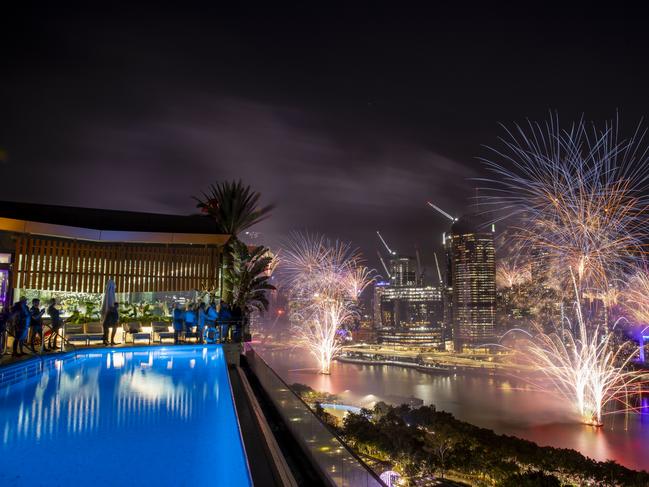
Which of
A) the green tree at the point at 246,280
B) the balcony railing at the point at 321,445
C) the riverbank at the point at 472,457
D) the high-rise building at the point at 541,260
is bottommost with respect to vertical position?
the riverbank at the point at 472,457

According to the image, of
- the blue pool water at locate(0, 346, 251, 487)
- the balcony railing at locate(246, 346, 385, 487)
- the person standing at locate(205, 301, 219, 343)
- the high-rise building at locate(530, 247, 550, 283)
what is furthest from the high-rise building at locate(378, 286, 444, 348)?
the balcony railing at locate(246, 346, 385, 487)

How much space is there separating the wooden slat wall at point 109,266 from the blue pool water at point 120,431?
7.11m

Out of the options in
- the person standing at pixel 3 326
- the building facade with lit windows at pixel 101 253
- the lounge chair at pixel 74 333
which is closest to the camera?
the person standing at pixel 3 326

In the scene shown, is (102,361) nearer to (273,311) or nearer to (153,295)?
(153,295)

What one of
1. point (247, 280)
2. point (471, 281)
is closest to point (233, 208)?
point (247, 280)

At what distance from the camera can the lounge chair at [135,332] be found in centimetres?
1280

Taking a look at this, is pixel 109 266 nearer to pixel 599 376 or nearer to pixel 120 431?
pixel 120 431

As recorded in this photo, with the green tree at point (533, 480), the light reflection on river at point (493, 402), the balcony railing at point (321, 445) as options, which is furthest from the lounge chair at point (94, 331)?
the light reflection on river at point (493, 402)

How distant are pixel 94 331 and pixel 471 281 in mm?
101973

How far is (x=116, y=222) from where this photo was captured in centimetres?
1580

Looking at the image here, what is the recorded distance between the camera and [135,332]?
13.0 meters

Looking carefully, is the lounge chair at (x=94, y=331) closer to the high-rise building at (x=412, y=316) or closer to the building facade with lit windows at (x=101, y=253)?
the building facade with lit windows at (x=101, y=253)

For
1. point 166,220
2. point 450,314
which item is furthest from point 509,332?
point 166,220

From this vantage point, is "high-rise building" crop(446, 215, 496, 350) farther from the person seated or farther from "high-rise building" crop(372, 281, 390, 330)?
the person seated
